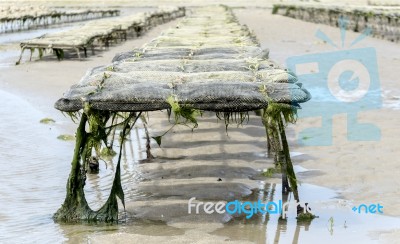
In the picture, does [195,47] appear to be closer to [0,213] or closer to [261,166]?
[261,166]

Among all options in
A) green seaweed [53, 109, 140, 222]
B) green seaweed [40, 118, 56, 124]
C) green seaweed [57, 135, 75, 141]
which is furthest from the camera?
green seaweed [40, 118, 56, 124]

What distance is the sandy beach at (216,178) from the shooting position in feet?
23.8

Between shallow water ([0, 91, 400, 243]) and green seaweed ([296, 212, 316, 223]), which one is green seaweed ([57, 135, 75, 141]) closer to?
shallow water ([0, 91, 400, 243])

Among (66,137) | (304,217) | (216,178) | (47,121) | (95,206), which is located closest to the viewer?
(304,217)

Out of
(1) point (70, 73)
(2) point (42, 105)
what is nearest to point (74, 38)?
(1) point (70, 73)

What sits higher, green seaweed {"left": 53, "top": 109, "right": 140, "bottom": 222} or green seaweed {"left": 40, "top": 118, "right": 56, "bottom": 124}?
green seaweed {"left": 53, "top": 109, "right": 140, "bottom": 222}

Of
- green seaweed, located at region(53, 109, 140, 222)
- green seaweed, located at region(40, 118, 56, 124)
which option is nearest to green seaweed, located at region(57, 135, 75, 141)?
green seaweed, located at region(40, 118, 56, 124)

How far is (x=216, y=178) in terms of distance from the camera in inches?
375

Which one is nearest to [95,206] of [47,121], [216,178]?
[216,178]

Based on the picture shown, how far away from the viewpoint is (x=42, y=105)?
1534cm

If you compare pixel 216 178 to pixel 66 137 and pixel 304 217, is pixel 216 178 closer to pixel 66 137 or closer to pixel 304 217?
pixel 304 217

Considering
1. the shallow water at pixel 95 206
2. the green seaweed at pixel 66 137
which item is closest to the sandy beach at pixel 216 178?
the shallow water at pixel 95 206

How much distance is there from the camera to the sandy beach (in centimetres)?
725

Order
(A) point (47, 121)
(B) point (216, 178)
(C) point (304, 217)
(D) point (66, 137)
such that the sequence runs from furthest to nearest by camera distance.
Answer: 1. (A) point (47, 121)
2. (D) point (66, 137)
3. (B) point (216, 178)
4. (C) point (304, 217)
